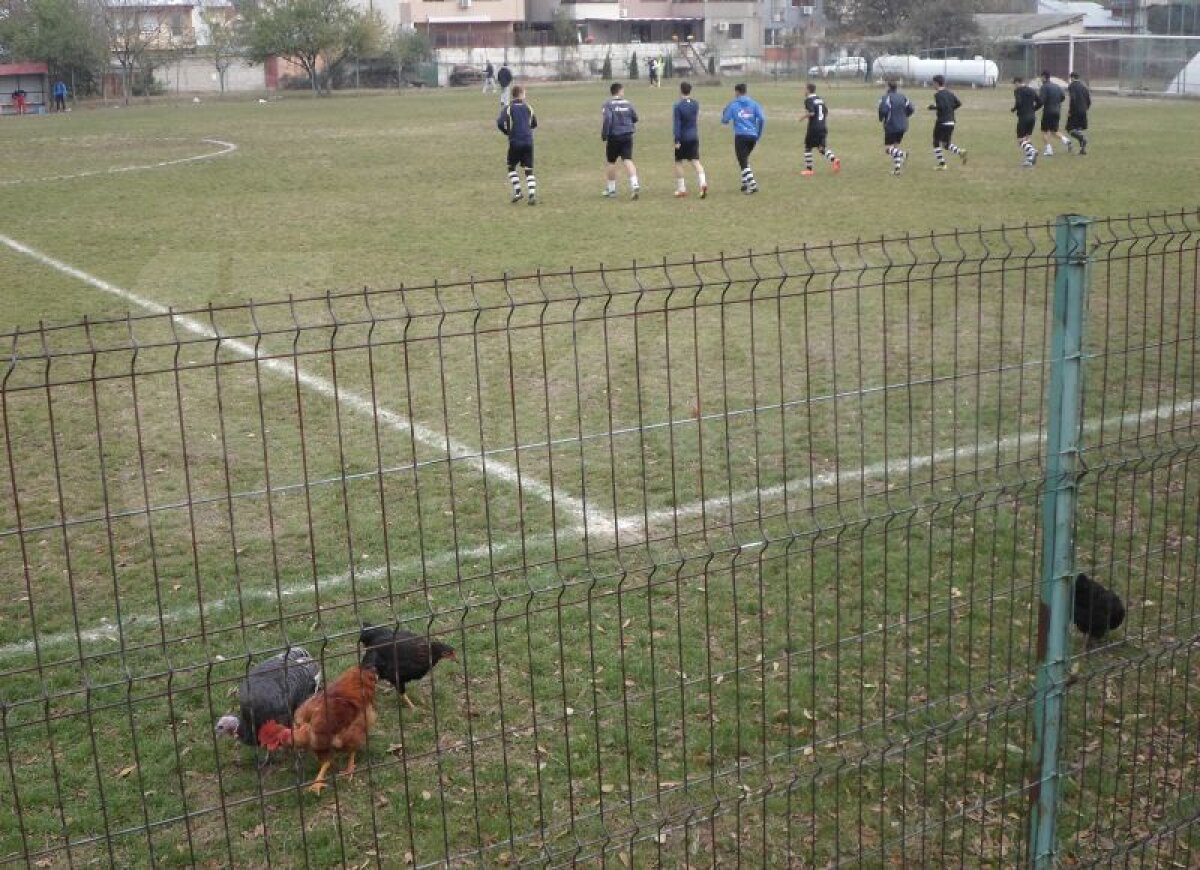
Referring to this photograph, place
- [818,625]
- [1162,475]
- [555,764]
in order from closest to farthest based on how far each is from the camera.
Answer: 1. [555,764]
2. [818,625]
3. [1162,475]

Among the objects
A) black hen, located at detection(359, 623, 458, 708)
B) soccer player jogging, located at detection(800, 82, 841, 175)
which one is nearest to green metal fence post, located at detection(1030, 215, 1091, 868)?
black hen, located at detection(359, 623, 458, 708)

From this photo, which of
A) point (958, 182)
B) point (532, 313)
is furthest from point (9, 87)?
point (532, 313)

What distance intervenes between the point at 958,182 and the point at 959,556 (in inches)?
662

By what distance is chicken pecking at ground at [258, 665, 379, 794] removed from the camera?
5.29m

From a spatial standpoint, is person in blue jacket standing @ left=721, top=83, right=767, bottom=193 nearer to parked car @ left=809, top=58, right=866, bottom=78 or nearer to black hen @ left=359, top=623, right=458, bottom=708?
black hen @ left=359, top=623, right=458, bottom=708

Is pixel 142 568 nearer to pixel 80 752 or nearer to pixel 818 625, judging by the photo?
pixel 80 752

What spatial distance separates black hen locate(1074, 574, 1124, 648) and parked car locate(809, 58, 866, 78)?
5966cm

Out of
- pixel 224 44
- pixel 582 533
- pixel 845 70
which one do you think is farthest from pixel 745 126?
pixel 224 44

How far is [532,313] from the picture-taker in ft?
44.4

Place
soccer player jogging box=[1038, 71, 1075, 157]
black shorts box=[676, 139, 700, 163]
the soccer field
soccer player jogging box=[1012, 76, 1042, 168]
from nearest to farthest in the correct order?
the soccer field, black shorts box=[676, 139, 700, 163], soccer player jogging box=[1012, 76, 1042, 168], soccer player jogging box=[1038, 71, 1075, 157]

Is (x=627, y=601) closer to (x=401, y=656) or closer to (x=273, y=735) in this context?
(x=401, y=656)

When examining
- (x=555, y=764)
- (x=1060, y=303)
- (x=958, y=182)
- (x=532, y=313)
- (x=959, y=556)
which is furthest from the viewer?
(x=958, y=182)

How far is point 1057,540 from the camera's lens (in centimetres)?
473

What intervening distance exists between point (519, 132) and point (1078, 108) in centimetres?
1129
